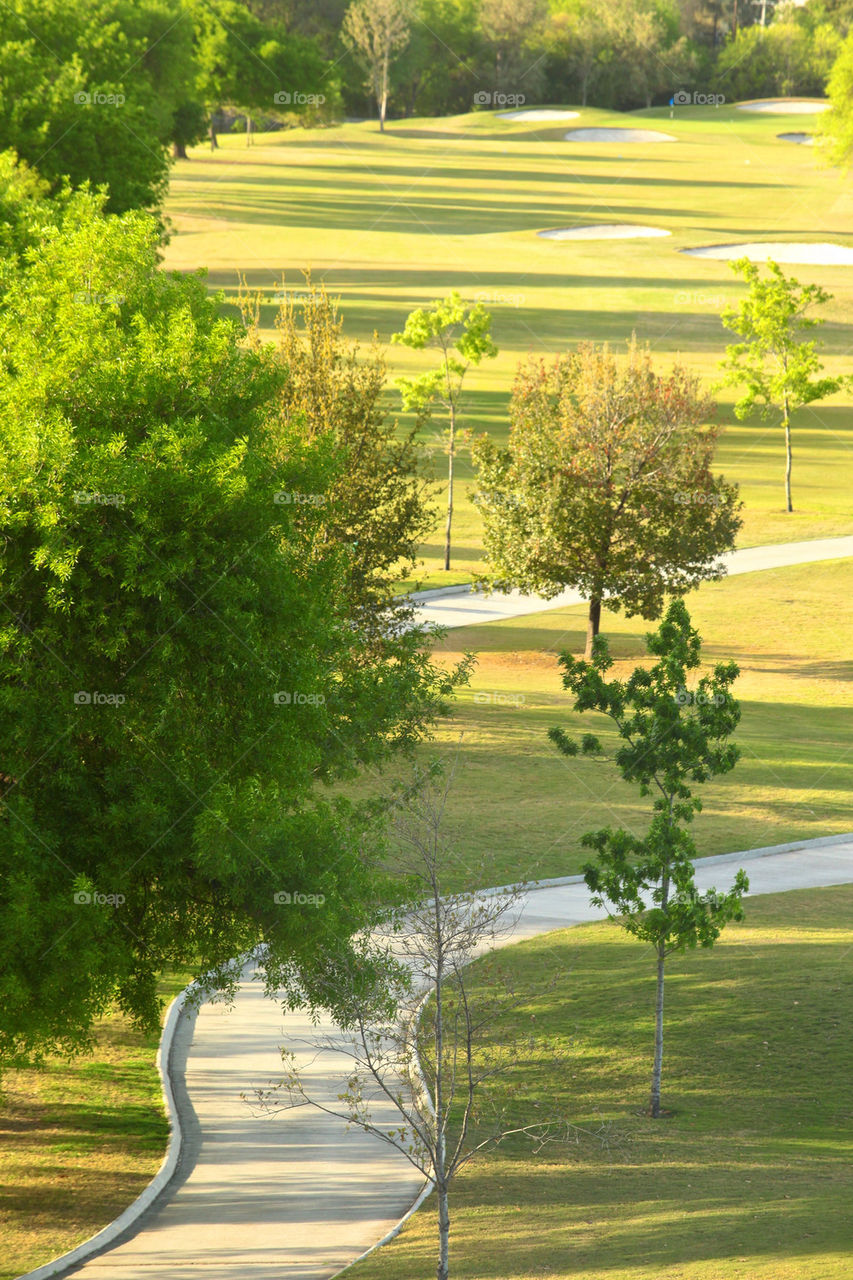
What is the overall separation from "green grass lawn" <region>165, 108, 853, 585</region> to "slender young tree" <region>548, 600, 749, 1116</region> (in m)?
27.6

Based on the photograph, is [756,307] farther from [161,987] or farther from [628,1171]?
[628,1171]

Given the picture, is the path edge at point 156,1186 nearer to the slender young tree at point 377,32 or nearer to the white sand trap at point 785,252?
the white sand trap at point 785,252

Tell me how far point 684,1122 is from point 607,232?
275 ft

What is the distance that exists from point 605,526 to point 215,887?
834 inches

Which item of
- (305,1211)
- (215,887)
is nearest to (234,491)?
(215,887)

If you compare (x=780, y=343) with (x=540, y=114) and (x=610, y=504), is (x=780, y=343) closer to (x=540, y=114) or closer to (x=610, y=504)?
(x=610, y=504)

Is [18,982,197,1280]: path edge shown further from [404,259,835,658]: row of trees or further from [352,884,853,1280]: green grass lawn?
[404,259,835,658]: row of trees

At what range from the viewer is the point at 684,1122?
51.8ft

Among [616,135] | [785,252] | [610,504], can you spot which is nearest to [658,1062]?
[610,504]

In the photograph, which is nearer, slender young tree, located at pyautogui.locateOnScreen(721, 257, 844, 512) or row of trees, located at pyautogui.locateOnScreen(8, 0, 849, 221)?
row of trees, located at pyautogui.locateOnScreen(8, 0, 849, 221)

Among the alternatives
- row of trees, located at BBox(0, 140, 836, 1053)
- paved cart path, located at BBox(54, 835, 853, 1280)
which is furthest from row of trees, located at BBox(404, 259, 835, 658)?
row of trees, located at BBox(0, 140, 836, 1053)

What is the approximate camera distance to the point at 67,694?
1297cm

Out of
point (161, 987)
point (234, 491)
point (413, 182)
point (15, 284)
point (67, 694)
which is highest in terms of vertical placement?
point (413, 182)

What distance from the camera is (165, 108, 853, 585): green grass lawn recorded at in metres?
60.9
